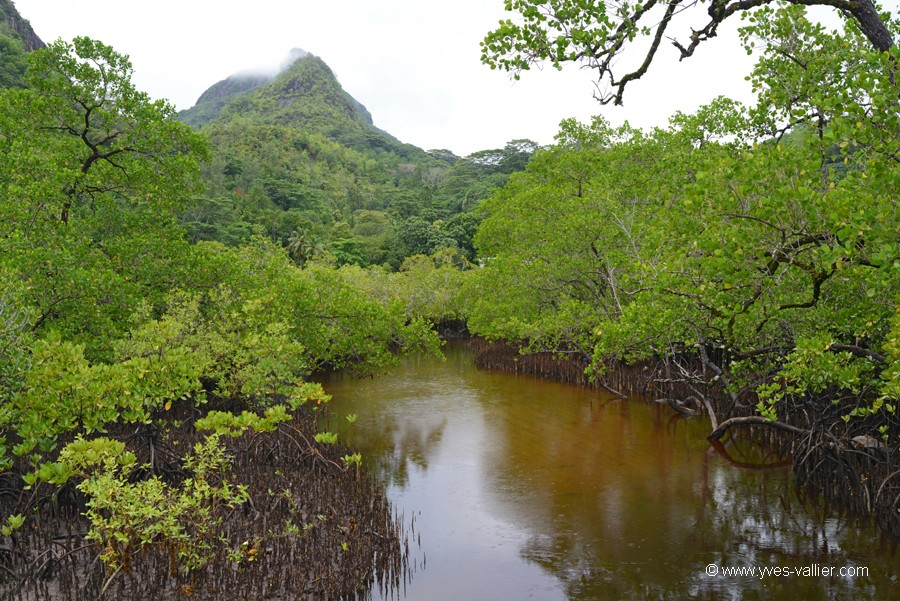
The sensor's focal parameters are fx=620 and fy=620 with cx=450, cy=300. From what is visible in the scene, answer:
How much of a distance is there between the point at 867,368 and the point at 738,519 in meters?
2.61

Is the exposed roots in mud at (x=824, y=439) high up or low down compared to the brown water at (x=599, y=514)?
up

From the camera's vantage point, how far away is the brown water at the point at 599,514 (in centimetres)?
676

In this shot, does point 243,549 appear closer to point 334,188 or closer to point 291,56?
point 334,188

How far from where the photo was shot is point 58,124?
12.5 meters

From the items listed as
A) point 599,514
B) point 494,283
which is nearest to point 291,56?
point 494,283

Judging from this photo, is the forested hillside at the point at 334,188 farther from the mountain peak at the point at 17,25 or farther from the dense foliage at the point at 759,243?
the mountain peak at the point at 17,25

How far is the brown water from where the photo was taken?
6.76m

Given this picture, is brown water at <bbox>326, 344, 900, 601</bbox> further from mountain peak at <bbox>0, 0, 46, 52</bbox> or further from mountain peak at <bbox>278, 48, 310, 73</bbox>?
mountain peak at <bbox>278, 48, 310, 73</bbox>

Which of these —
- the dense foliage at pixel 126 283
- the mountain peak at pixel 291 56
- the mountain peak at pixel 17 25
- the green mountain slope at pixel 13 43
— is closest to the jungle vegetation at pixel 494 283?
the dense foliage at pixel 126 283

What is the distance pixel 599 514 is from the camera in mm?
8703

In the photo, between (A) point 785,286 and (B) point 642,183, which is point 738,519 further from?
(B) point 642,183

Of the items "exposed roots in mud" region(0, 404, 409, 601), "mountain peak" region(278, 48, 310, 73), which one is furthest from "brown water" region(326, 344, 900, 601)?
"mountain peak" region(278, 48, 310, 73)

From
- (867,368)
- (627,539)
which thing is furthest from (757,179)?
(627,539)

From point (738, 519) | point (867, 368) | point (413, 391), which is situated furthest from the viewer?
point (413, 391)
